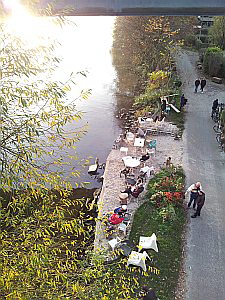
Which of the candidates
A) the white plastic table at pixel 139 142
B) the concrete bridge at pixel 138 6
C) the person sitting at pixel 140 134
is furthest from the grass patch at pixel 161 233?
the concrete bridge at pixel 138 6

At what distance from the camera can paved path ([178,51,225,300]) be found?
10219 millimetres

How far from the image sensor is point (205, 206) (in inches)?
523

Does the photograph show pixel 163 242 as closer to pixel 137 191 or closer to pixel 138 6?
pixel 137 191

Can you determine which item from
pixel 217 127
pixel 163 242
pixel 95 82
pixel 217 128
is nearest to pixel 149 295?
pixel 163 242

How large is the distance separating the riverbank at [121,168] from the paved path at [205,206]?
0.63 metres

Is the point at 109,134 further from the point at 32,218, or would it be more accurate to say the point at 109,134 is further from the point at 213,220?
the point at 32,218

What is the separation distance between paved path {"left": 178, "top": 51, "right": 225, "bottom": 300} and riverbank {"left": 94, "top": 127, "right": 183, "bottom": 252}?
0.63 m

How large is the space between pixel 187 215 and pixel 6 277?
28.3 feet

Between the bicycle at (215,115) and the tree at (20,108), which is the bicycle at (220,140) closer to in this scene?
the bicycle at (215,115)

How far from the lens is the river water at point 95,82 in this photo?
64.0 feet

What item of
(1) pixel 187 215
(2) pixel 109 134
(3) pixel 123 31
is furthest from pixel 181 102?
(3) pixel 123 31

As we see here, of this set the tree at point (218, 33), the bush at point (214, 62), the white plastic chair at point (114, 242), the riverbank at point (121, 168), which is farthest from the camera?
the tree at point (218, 33)

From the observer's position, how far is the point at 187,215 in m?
12.7

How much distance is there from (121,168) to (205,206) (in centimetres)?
405
